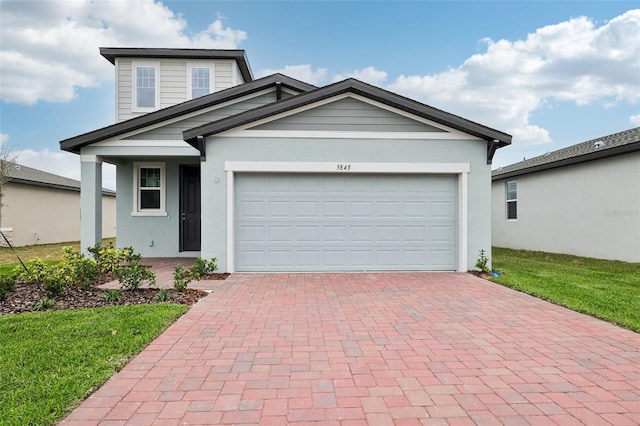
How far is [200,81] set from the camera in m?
12.4

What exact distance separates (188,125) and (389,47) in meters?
10.0

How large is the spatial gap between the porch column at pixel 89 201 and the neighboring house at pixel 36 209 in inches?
285

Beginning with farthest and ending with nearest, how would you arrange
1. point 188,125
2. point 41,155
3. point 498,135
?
point 41,155, point 188,125, point 498,135

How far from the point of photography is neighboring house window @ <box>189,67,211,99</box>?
40.5 ft

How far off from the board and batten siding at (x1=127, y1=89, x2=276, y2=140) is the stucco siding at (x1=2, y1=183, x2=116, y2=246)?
11335 millimetres

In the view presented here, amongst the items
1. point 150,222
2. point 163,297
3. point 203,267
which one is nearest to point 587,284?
point 203,267

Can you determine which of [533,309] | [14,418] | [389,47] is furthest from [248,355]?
[389,47]

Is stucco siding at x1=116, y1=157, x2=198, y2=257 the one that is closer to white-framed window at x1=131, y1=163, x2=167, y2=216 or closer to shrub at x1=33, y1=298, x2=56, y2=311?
white-framed window at x1=131, y1=163, x2=167, y2=216

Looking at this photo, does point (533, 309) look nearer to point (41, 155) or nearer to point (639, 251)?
point (639, 251)

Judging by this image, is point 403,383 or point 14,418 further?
point 403,383

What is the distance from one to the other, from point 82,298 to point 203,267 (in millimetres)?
2449

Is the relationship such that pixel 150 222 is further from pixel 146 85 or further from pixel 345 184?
pixel 345 184

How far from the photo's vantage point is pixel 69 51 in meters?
14.4

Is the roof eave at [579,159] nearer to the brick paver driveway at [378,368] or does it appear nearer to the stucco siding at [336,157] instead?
the stucco siding at [336,157]
